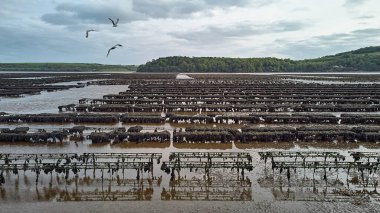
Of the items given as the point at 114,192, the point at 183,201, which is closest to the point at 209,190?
the point at 183,201

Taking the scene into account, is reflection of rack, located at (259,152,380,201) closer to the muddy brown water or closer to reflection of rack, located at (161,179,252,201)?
the muddy brown water

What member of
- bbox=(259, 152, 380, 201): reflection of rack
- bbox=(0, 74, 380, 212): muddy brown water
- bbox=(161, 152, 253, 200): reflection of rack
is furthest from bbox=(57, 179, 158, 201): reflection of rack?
bbox=(259, 152, 380, 201): reflection of rack

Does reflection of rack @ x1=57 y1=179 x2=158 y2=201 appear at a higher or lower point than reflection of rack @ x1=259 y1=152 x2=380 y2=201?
lower

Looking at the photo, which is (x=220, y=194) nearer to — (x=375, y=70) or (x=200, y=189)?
(x=200, y=189)

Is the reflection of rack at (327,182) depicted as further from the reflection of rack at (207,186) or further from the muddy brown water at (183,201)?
the reflection of rack at (207,186)

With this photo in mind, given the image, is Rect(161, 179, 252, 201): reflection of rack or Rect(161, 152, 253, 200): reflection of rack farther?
Rect(161, 152, 253, 200): reflection of rack

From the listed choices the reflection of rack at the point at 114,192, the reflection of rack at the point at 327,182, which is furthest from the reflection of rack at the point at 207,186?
the reflection of rack at the point at 327,182

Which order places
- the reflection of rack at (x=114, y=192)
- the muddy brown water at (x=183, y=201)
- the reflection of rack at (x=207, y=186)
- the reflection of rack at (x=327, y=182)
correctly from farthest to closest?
the reflection of rack at (x=327, y=182), the reflection of rack at (x=207, y=186), the reflection of rack at (x=114, y=192), the muddy brown water at (x=183, y=201)

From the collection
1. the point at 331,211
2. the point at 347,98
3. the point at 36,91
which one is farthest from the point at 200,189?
the point at 36,91
